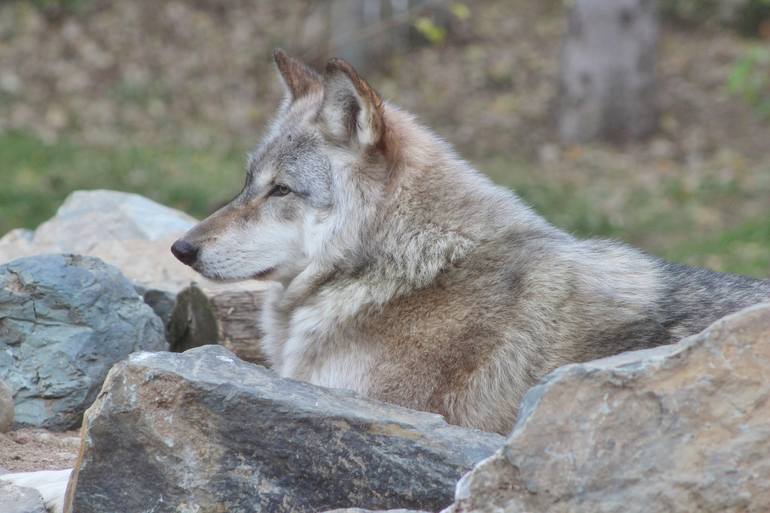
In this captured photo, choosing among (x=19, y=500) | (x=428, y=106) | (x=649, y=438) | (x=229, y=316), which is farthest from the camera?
(x=428, y=106)

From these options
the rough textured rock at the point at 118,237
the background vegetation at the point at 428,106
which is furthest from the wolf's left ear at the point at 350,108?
the background vegetation at the point at 428,106

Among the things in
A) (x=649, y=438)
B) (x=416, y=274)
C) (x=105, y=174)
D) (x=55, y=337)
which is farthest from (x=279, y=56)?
(x=105, y=174)

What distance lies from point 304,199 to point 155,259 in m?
2.03

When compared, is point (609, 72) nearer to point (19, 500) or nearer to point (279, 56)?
point (279, 56)

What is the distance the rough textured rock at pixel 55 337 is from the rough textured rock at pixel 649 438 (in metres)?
2.35

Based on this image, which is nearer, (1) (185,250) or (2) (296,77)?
(1) (185,250)

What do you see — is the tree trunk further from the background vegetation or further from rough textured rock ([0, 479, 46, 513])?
rough textured rock ([0, 479, 46, 513])

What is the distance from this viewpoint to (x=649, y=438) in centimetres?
286

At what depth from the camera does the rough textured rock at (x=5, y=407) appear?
168 inches

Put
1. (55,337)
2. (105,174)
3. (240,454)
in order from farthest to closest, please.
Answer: (105,174) → (55,337) → (240,454)

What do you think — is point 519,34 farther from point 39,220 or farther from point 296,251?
point 296,251

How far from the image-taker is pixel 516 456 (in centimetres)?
284

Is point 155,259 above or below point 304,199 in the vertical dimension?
below

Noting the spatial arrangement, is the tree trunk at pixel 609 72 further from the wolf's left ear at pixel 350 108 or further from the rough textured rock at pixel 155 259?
the wolf's left ear at pixel 350 108
